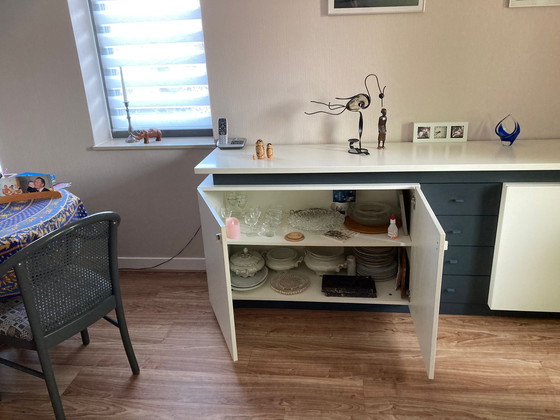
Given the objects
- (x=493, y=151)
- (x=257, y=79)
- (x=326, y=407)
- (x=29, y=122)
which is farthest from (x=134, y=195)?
(x=493, y=151)

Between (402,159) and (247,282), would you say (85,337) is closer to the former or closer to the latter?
(247,282)

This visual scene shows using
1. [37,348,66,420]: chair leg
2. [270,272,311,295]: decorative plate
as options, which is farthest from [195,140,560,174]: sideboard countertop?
[37,348,66,420]: chair leg

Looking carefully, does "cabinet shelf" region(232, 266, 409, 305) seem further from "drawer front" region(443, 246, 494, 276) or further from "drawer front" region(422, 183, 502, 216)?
"drawer front" region(422, 183, 502, 216)

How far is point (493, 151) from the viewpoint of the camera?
6.66 feet

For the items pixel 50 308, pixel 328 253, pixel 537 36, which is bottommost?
pixel 328 253

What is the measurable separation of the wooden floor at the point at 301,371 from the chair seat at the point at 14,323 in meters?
0.43

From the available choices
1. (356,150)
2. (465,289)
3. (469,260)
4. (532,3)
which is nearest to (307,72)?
(356,150)

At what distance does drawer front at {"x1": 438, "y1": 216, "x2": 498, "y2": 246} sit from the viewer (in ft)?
6.40

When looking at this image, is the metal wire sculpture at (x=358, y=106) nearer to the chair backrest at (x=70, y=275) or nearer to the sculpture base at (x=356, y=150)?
the sculpture base at (x=356, y=150)

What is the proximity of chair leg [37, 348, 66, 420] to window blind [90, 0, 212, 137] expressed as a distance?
1.55 m

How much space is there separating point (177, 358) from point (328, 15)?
1804mm

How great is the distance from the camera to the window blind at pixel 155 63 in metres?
2.41

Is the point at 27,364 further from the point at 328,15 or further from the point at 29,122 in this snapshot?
the point at 328,15

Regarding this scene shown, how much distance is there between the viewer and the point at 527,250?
1926 mm
